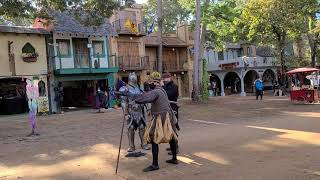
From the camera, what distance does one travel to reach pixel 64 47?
29.9 metres

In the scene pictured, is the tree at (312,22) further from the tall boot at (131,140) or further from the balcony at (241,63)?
the tall boot at (131,140)

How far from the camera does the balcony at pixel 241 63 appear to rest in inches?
1654

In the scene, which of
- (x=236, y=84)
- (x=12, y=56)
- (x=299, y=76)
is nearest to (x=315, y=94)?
(x=299, y=76)

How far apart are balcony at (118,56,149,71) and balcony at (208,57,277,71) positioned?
994cm

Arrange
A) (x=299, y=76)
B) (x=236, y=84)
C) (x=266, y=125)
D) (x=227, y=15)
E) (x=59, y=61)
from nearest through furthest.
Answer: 1. (x=266, y=125)
2. (x=299, y=76)
3. (x=59, y=61)
4. (x=227, y=15)
5. (x=236, y=84)

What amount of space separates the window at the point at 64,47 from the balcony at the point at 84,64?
0.28 m

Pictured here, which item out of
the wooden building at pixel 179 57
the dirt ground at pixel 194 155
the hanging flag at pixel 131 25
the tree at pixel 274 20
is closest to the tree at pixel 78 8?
the dirt ground at pixel 194 155

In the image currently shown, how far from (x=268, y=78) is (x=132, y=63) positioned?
66.0 ft

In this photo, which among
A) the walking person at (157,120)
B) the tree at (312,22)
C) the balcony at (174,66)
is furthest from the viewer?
the balcony at (174,66)

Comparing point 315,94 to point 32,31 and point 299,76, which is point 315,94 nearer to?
point 299,76

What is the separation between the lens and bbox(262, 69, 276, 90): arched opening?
4870 centimetres

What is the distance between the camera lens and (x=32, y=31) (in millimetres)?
27766

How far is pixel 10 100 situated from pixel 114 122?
36.4ft

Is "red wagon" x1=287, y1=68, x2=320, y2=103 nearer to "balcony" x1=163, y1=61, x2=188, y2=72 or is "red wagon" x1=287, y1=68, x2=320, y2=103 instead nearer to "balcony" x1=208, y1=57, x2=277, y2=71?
"balcony" x1=208, y1=57, x2=277, y2=71
